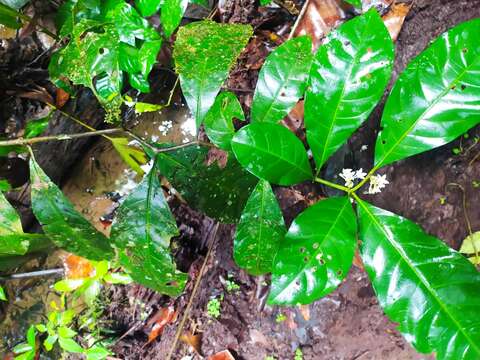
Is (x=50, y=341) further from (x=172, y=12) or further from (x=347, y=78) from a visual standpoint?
(x=347, y=78)

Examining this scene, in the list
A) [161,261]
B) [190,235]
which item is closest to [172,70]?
[190,235]

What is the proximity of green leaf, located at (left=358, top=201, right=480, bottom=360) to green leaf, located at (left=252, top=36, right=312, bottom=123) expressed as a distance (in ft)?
1.47

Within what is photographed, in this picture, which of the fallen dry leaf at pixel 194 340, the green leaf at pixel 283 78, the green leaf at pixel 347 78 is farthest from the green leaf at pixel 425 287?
the fallen dry leaf at pixel 194 340

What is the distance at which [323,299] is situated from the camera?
1.74 meters

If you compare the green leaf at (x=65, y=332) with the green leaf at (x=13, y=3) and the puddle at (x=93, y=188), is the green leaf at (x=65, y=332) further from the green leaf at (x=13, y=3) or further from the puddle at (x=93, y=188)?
the green leaf at (x=13, y=3)

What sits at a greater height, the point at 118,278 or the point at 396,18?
the point at 396,18

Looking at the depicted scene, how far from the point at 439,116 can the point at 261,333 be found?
1.22 metres

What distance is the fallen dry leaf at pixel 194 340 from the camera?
6.39ft

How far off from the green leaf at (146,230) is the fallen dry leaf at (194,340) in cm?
75

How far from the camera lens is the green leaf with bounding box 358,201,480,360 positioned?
980 mm

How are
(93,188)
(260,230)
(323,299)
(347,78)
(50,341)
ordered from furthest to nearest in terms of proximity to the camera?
1. (93,188)
2. (50,341)
3. (323,299)
4. (260,230)
5. (347,78)

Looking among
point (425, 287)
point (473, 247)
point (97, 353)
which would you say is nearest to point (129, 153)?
point (97, 353)

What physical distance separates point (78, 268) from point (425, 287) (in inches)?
71.4

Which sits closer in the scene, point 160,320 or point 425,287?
point 425,287
